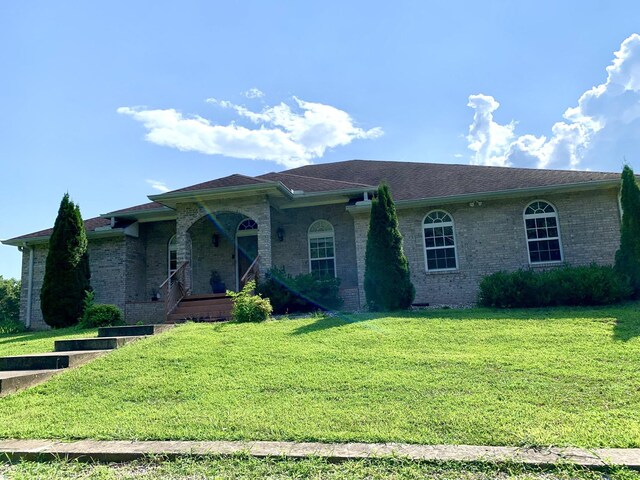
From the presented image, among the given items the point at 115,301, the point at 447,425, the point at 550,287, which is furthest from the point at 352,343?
the point at 115,301

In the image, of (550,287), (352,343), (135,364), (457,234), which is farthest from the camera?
(457,234)

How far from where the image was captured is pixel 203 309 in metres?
13.3

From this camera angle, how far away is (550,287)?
11.1 meters

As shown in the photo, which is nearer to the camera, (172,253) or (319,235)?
(319,235)

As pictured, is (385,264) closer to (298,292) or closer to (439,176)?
(298,292)

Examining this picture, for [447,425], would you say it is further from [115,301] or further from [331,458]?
[115,301]

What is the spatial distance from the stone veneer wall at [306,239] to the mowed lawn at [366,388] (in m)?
6.93

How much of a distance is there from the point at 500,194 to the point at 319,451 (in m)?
12.2

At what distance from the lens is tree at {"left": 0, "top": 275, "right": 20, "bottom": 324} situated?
25.3m

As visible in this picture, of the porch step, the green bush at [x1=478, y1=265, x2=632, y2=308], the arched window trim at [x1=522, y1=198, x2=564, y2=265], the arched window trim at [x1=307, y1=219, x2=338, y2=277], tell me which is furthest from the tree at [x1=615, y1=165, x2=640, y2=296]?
the porch step

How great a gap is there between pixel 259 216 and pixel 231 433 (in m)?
10.7

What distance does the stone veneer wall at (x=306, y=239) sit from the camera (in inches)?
627

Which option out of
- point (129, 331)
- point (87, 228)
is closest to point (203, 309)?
point (129, 331)

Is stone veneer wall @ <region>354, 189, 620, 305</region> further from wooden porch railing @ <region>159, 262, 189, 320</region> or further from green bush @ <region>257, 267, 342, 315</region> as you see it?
wooden porch railing @ <region>159, 262, 189, 320</region>
